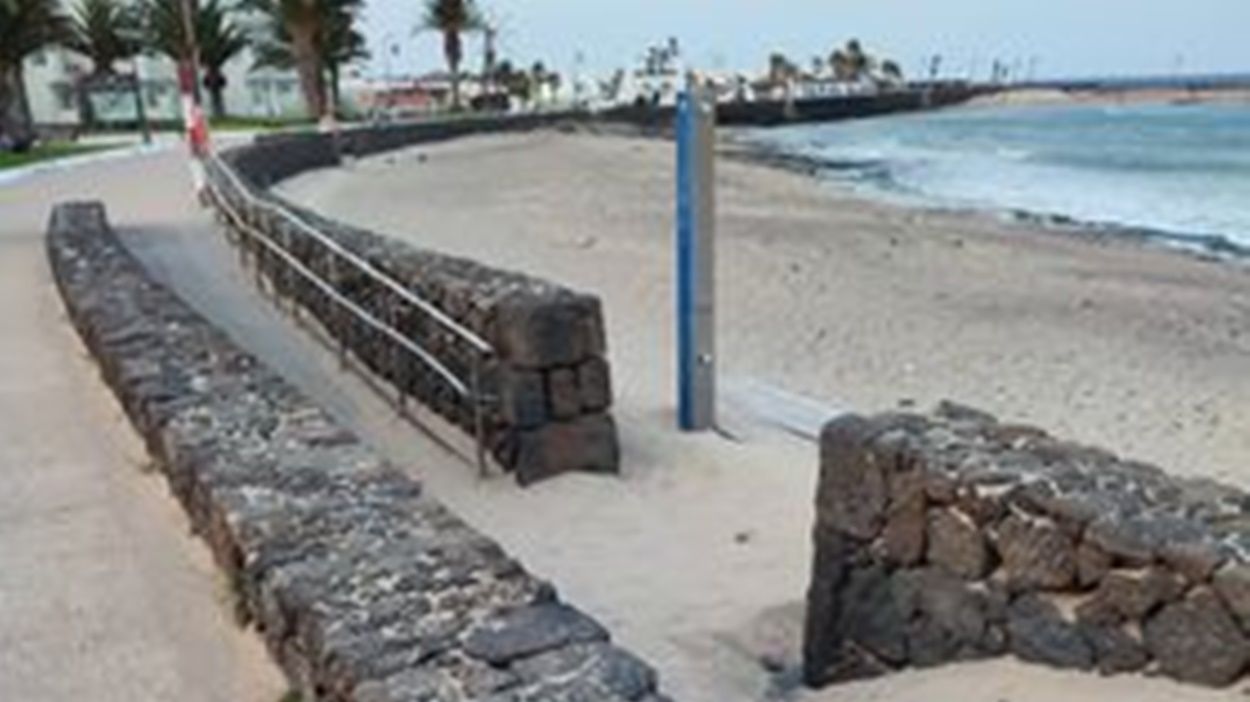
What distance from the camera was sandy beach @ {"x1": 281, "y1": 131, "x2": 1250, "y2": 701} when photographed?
6605 mm

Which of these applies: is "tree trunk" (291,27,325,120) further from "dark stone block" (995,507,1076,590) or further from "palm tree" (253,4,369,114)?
"dark stone block" (995,507,1076,590)

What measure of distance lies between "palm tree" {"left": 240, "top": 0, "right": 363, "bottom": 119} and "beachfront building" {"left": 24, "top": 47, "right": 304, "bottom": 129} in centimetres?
482

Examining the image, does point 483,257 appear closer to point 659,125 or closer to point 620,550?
point 620,550

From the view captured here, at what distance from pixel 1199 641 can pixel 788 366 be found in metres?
8.87

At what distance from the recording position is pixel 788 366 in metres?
13.1

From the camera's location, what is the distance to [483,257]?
19609 millimetres

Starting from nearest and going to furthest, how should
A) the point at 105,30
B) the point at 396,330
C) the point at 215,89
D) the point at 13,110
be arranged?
the point at 396,330
the point at 13,110
the point at 105,30
the point at 215,89

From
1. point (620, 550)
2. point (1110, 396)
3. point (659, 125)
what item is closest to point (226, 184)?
point (1110, 396)

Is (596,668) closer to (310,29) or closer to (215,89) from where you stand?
(310,29)

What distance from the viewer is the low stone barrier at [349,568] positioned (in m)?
3.77

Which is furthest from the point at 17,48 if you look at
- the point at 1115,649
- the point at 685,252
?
the point at 1115,649

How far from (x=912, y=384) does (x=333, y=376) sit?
14.9 feet

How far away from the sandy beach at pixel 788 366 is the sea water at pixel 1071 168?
5.61 m

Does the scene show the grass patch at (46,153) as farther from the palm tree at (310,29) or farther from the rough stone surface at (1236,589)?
the rough stone surface at (1236,589)
